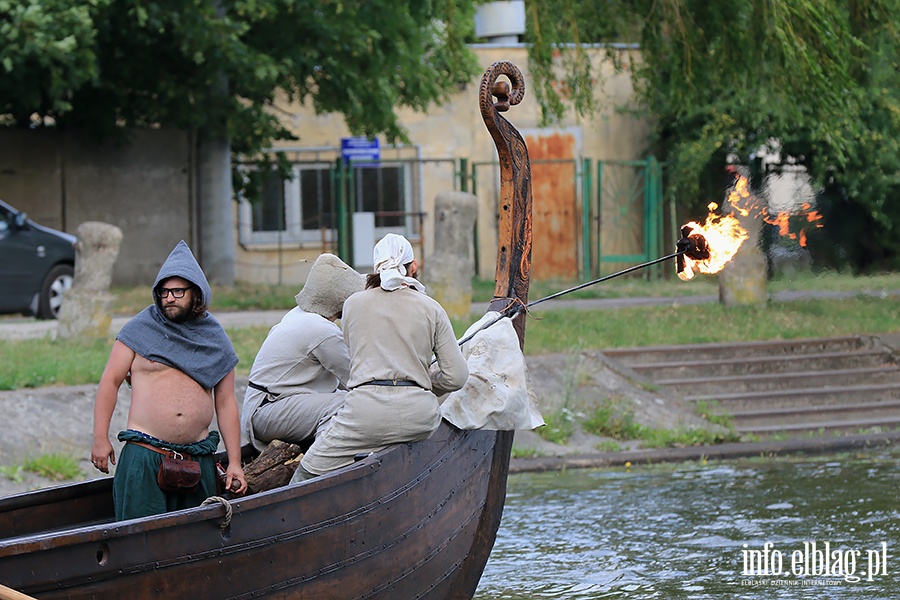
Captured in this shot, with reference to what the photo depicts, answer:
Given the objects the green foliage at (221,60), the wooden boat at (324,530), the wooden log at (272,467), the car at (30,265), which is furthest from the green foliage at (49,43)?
the wooden log at (272,467)

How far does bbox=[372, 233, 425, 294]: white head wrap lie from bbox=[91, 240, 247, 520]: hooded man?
2.81 feet

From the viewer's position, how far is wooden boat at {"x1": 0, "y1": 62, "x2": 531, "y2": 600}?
5480 millimetres

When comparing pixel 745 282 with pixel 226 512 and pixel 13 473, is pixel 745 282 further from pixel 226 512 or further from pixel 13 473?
pixel 226 512

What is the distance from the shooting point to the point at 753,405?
14.3 metres

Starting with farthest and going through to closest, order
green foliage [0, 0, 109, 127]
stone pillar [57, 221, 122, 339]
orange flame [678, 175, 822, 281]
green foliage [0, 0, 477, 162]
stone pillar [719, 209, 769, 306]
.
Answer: green foliage [0, 0, 477, 162] → stone pillar [719, 209, 769, 306] → green foliage [0, 0, 109, 127] → stone pillar [57, 221, 122, 339] → orange flame [678, 175, 822, 281]

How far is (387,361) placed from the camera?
667 cm

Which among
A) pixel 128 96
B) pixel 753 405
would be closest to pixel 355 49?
pixel 128 96

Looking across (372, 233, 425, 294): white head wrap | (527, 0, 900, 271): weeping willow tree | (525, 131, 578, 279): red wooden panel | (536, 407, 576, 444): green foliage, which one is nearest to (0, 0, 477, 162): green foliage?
(527, 0, 900, 271): weeping willow tree

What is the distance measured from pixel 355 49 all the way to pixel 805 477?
10.8 m

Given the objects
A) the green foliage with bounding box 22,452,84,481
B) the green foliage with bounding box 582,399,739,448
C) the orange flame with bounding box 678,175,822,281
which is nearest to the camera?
the orange flame with bounding box 678,175,822,281

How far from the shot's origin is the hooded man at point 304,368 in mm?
7434

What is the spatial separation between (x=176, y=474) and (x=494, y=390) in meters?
1.93

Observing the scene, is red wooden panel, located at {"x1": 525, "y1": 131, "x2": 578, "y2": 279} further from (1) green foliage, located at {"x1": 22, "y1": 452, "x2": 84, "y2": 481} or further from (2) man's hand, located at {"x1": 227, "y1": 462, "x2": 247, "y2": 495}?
(2) man's hand, located at {"x1": 227, "y1": 462, "x2": 247, "y2": 495}

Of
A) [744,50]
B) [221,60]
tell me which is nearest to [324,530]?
[744,50]
